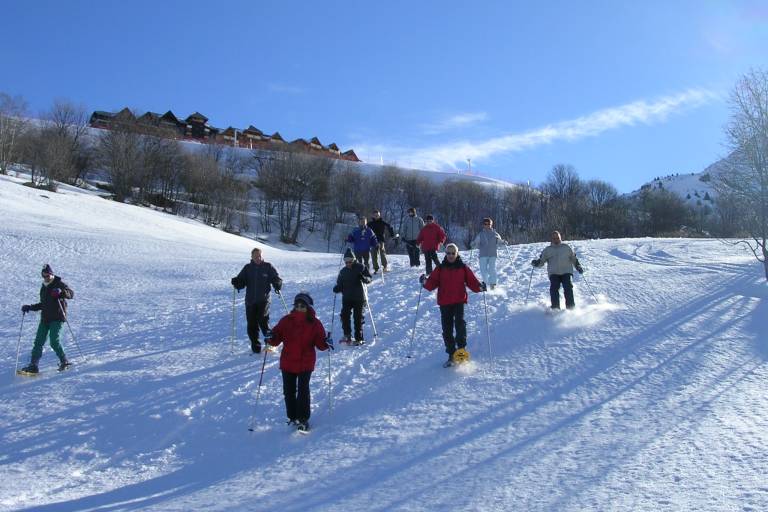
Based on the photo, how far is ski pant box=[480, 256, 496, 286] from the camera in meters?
13.4

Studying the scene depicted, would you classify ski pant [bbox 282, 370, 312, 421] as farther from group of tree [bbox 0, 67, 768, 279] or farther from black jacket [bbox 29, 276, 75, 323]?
group of tree [bbox 0, 67, 768, 279]

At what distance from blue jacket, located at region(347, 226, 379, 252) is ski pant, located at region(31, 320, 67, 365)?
266 inches

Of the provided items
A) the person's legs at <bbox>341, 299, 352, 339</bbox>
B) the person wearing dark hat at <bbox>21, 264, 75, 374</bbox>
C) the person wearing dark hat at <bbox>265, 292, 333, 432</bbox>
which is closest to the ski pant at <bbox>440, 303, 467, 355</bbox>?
the person's legs at <bbox>341, 299, 352, 339</bbox>

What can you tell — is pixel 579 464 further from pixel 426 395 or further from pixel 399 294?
pixel 399 294

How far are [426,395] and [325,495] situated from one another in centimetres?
274

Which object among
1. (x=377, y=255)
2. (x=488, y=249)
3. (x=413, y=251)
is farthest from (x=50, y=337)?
(x=413, y=251)

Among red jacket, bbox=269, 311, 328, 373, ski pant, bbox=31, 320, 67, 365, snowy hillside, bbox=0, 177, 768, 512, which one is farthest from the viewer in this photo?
ski pant, bbox=31, 320, 67, 365

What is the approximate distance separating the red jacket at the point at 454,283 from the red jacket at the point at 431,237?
597 centimetres

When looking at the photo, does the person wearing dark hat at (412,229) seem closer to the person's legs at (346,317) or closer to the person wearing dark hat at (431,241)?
the person wearing dark hat at (431,241)

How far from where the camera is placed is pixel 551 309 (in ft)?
37.1

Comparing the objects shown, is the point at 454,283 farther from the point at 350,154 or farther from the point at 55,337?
the point at 350,154

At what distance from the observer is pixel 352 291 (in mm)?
9828

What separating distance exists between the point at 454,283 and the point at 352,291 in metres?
2.11

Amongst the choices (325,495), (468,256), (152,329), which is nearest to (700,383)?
(325,495)
